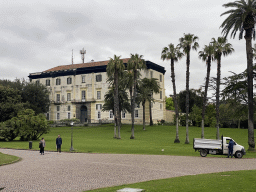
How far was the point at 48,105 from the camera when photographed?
3282 inches

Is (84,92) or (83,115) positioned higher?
(84,92)

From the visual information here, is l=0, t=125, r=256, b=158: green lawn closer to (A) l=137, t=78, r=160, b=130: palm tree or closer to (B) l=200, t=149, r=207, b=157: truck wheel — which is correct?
(B) l=200, t=149, r=207, b=157: truck wheel

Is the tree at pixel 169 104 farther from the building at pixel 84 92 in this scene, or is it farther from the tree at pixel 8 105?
the tree at pixel 8 105

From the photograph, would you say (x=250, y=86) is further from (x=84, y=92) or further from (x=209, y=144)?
(x=84, y=92)

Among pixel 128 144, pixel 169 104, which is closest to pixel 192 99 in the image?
pixel 169 104

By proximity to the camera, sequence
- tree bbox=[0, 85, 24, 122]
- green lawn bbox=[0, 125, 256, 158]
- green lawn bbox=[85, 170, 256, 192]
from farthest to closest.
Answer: tree bbox=[0, 85, 24, 122] → green lawn bbox=[0, 125, 256, 158] → green lawn bbox=[85, 170, 256, 192]

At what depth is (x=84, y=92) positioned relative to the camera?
85.9 m

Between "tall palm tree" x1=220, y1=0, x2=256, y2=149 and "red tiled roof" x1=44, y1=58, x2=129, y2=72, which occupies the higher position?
"red tiled roof" x1=44, y1=58, x2=129, y2=72

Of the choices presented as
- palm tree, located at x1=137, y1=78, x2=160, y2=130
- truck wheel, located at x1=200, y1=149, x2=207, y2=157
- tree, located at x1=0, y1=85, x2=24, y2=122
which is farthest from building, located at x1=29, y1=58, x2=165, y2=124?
truck wheel, located at x1=200, y1=149, x2=207, y2=157

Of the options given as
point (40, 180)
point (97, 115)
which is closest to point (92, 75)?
point (97, 115)

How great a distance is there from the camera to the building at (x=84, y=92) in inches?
3206

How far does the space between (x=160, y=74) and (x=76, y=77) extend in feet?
75.0

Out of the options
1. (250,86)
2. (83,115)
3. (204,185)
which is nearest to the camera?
(204,185)

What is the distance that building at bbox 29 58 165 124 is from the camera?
81438 mm
